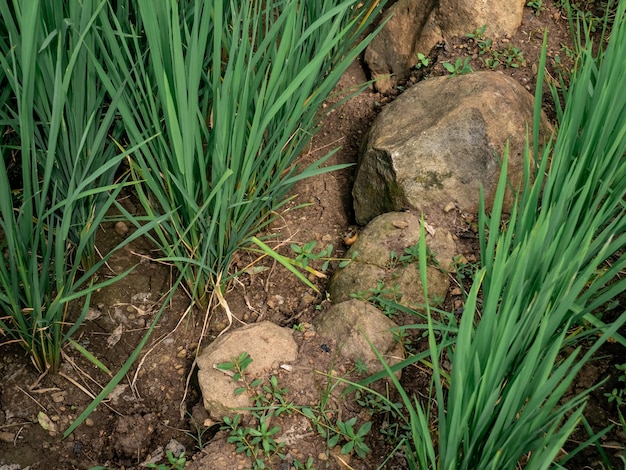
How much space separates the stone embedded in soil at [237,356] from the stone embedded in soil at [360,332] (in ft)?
0.37

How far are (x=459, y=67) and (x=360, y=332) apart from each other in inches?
42.7

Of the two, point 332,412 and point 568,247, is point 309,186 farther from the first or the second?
point 568,247

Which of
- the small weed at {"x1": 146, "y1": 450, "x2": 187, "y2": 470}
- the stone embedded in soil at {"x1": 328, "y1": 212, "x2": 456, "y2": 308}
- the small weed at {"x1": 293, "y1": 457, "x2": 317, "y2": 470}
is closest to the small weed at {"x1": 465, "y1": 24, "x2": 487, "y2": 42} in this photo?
the stone embedded in soil at {"x1": 328, "y1": 212, "x2": 456, "y2": 308}

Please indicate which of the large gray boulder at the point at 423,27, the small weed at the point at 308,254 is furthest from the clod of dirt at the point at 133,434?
the large gray boulder at the point at 423,27

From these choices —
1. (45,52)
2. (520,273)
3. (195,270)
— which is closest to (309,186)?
(195,270)

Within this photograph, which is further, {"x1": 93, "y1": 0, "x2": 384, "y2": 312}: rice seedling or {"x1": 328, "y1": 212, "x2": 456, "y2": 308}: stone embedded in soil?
{"x1": 328, "y1": 212, "x2": 456, "y2": 308}: stone embedded in soil

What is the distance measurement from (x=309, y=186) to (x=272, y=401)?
2.57 feet

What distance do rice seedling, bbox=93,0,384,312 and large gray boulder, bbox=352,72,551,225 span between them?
27 cm

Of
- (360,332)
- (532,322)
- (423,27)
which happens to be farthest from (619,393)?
(423,27)

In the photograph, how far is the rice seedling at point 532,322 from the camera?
3.96 feet

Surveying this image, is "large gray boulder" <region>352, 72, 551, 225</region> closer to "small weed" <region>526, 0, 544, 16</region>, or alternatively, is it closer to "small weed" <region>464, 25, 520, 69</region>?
"small weed" <region>464, 25, 520, 69</region>

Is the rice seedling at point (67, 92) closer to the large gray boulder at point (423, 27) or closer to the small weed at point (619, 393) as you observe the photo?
the large gray boulder at point (423, 27)

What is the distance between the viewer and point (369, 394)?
1726 mm

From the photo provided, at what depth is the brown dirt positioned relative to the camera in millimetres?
1673
